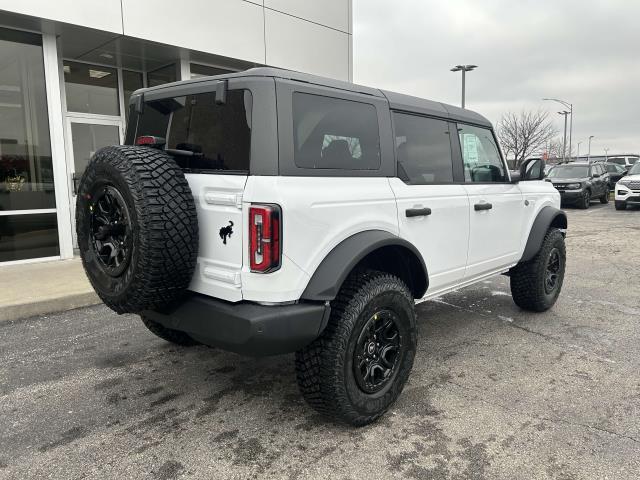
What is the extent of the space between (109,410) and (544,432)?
267cm

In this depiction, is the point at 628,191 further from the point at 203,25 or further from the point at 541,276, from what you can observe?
the point at 203,25

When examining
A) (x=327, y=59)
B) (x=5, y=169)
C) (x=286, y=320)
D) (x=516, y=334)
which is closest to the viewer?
(x=286, y=320)

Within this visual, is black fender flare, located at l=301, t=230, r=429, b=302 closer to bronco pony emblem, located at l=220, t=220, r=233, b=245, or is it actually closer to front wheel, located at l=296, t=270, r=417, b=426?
front wheel, located at l=296, t=270, r=417, b=426

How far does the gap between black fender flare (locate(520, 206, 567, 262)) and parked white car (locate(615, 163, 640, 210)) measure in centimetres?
1411

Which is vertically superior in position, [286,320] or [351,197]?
[351,197]

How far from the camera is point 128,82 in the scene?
9.19 meters

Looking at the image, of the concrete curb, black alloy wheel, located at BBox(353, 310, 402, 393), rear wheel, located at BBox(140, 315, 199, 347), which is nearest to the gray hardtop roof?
black alloy wheel, located at BBox(353, 310, 402, 393)

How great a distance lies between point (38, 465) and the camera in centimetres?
251

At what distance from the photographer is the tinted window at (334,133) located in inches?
104

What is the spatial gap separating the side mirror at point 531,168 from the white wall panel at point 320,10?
6467mm

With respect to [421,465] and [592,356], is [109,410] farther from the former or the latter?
[592,356]

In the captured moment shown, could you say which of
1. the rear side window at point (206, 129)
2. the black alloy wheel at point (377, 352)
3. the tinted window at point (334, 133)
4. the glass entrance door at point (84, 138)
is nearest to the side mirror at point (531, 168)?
the tinted window at point (334, 133)

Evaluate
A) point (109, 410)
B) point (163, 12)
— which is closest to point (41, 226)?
point (163, 12)

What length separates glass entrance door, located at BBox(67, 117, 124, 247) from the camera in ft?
27.4
